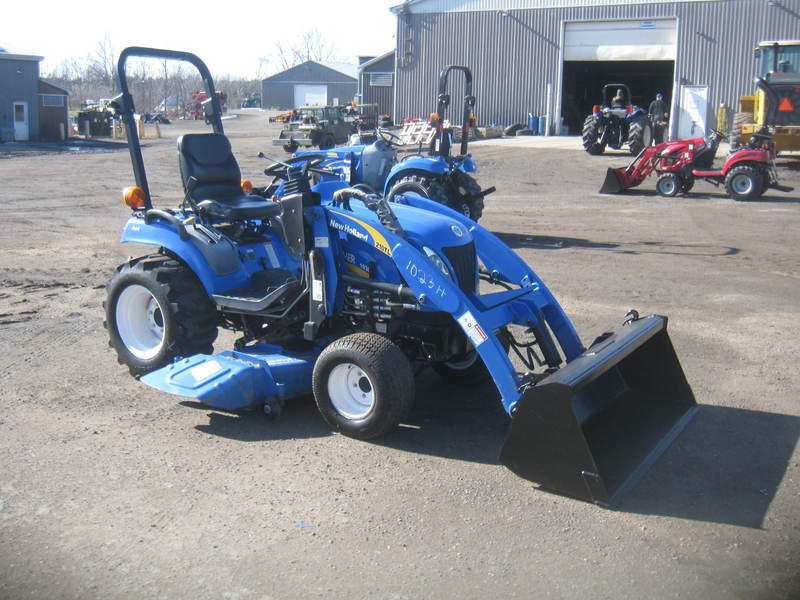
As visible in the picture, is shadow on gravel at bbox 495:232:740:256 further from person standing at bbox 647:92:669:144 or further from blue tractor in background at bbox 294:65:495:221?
person standing at bbox 647:92:669:144

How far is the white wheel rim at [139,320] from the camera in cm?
607

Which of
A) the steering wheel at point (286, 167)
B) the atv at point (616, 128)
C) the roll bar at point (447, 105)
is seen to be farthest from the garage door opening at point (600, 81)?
the steering wheel at point (286, 167)

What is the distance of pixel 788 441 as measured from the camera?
16.2ft

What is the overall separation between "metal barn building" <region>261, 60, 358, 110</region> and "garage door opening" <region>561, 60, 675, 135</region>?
131ft

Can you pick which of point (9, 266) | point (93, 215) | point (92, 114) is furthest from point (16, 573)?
point (92, 114)

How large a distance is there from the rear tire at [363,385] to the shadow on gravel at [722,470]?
4.31 ft

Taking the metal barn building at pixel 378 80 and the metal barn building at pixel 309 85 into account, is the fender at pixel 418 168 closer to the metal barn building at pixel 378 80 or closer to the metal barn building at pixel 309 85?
the metal barn building at pixel 378 80

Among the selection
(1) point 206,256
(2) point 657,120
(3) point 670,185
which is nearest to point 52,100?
(2) point 657,120

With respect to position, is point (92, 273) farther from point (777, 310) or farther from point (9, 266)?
point (777, 310)

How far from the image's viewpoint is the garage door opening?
34.6m

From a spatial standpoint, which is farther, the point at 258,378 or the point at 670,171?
the point at 670,171

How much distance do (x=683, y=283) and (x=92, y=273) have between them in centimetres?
650

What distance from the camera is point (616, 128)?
24.8 m

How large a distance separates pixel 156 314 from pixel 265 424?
1388 millimetres
